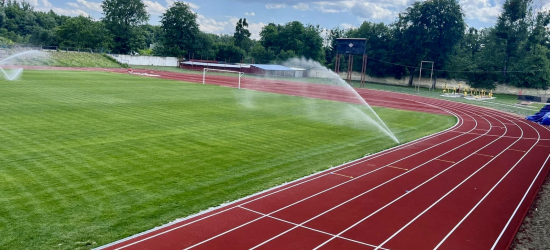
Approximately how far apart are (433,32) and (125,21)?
70169mm

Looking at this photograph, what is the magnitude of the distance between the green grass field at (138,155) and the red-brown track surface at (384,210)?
875 millimetres

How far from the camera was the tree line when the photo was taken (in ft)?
211

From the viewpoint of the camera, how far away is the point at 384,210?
10.3 metres

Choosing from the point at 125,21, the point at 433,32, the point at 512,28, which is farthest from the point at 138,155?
the point at 125,21

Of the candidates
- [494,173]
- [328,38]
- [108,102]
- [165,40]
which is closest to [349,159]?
[494,173]

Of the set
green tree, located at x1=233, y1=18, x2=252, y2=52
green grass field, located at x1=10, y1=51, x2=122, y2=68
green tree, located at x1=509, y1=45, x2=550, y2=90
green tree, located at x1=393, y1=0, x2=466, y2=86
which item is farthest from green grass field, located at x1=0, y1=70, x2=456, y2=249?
green tree, located at x1=233, y1=18, x2=252, y2=52

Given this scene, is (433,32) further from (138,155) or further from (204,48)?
(138,155)

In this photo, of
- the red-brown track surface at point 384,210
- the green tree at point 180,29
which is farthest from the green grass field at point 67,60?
the red-brown track surface at point 384,210

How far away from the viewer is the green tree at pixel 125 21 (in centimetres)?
9144

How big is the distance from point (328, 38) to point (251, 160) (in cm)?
10449

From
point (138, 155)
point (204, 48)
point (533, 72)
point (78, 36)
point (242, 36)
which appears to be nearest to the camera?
point (138, 155)

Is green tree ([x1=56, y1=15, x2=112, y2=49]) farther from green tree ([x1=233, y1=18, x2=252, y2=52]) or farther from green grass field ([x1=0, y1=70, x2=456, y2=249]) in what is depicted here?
green grass field ([x1=0, y1=70, x2=456, y2=249])

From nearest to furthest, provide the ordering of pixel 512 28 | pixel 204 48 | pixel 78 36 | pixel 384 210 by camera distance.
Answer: pixel 384 210
pixel 512 28
pixel 78 36
pixel 204 48

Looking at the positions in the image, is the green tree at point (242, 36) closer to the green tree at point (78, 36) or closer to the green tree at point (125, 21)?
the green tree at point (125, 21)
